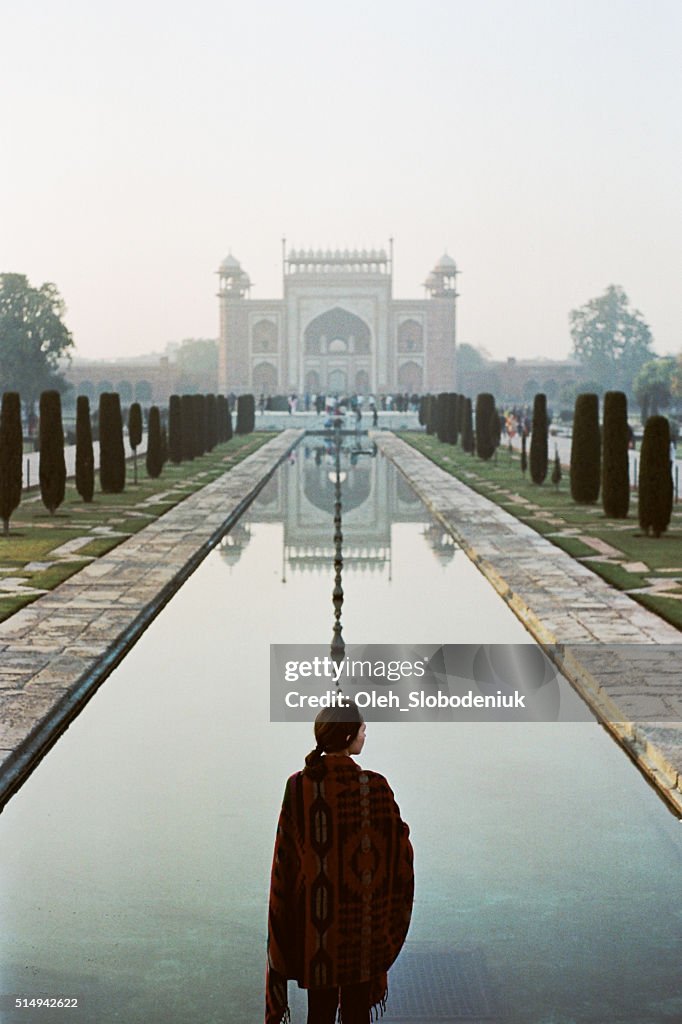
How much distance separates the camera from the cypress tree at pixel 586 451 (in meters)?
13.0

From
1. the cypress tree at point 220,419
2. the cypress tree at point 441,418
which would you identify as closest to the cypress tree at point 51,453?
the cypress tree at point 220,419

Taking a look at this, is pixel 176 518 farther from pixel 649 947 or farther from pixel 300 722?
pixel 649 947

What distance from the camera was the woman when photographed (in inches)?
85.2

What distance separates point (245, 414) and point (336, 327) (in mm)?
30995

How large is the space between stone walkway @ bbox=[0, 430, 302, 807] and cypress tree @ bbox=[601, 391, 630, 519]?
10.3ft

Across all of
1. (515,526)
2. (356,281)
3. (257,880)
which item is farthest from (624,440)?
(356,281)

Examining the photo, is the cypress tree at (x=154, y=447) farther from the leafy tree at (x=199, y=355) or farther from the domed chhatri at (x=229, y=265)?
the leafy tree at (x=199, y=355)

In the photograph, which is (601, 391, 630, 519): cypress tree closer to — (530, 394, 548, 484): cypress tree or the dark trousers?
(530, 394, 548, 484): cypress tree

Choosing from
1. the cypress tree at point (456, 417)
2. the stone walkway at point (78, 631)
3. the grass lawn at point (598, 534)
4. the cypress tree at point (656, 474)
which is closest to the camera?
the stone walkway at point (78, 631)

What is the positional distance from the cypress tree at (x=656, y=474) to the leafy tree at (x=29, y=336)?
27.6 m

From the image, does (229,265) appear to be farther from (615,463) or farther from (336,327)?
(615,463)

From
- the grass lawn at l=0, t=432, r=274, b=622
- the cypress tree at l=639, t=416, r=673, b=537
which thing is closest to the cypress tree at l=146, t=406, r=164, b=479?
the grass lawn at l=0, t=432, r=274, b=622

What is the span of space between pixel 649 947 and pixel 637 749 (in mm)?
1518

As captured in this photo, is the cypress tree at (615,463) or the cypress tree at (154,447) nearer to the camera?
the cypress tree at (615,463)
